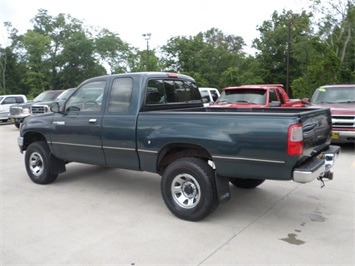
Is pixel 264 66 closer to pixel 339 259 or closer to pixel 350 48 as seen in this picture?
pixel 350 48

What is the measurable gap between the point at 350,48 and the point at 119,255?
1396 inches

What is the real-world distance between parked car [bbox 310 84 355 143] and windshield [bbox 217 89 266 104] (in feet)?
5.19

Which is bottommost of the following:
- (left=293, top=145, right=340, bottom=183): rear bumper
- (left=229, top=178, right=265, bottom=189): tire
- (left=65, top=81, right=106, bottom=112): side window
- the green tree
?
(left=229, top=178, right=265, bottom=189): tire

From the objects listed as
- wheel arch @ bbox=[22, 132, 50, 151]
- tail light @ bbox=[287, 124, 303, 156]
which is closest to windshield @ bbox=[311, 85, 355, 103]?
tail light @ bbox=[287, 124, 303, 156]

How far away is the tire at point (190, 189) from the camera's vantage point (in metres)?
4.14

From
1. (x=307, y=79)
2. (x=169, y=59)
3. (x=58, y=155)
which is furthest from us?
(x=169, y=59)

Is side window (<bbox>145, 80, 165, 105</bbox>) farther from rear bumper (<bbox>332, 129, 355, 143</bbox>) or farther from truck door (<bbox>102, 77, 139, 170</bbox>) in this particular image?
rear bumper (<bbox>332, 129, 355, 143</bbox>)

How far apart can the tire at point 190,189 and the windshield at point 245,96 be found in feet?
17.3

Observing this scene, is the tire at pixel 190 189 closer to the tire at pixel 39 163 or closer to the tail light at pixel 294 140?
the tail light at pixel 294 140

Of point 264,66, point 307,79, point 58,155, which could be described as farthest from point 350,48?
point 58,155

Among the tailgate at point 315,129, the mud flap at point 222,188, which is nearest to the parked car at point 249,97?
the tailgate at point 315,129

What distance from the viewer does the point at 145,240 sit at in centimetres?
384

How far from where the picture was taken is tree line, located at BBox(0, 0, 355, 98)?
3073 cm

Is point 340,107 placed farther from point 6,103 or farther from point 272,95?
point 6,103
